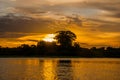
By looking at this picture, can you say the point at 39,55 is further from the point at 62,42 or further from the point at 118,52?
the point at 118,52

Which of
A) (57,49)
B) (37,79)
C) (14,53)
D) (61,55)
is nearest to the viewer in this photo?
(37,79)

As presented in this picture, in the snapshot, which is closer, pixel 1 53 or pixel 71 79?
pixel 71 79

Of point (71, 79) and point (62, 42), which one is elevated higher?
point (62, 42)

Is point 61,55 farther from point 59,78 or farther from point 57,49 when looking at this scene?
point 59,78

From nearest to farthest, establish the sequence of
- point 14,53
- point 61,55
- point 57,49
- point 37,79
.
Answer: point 37,79, point 57,49, point 61,55, point 14,53

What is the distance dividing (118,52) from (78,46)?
26313 millimetres

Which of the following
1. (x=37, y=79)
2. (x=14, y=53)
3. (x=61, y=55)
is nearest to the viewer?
(x=37, y=79)

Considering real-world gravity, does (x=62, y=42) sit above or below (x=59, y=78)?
above

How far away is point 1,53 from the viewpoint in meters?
187

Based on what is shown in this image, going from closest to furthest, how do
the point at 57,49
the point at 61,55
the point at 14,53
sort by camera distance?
the point at 57,49, the point at 61,55, the point at 14,53

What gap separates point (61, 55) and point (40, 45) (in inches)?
463

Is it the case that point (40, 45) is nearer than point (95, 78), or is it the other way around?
point (95, 78)

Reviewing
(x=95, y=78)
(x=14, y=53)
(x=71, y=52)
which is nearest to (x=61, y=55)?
(x=71, y=52)

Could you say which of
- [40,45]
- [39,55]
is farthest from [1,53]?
[40,45]
